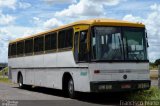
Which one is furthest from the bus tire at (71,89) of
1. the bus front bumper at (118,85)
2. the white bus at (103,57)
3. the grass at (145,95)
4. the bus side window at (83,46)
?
the grass at (145,95)

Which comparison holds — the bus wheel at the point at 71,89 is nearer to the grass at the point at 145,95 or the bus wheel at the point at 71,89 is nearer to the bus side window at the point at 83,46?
the bus side window at the point at 83,46

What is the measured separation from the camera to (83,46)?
17172 millimetres

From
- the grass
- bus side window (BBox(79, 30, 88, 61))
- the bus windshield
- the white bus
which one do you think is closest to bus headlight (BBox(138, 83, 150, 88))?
the white bus

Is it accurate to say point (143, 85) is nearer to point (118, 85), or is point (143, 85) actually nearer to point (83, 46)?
point (118, 85)

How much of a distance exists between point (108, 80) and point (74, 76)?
78.6 inches

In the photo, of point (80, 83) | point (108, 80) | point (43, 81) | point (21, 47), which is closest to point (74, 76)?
point (80, 83)

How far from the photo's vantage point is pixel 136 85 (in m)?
16.9

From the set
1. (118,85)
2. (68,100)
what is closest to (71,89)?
(68,100)

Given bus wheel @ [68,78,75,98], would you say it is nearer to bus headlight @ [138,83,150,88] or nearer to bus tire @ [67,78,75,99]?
bus tire @ [67,78,75,99]

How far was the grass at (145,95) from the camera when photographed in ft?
50.6

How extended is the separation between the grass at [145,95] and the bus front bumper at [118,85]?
29 cm

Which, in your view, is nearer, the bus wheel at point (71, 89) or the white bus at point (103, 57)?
the white bus at point (103, 57)

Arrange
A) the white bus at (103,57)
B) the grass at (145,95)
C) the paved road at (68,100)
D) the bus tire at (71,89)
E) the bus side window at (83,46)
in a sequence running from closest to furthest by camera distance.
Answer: the grass at (145,95), the paved road at (68,100), the white bus at (103,57), the bus side window at (83,46), the bus tire at (71,89)

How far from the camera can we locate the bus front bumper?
16.2 m
